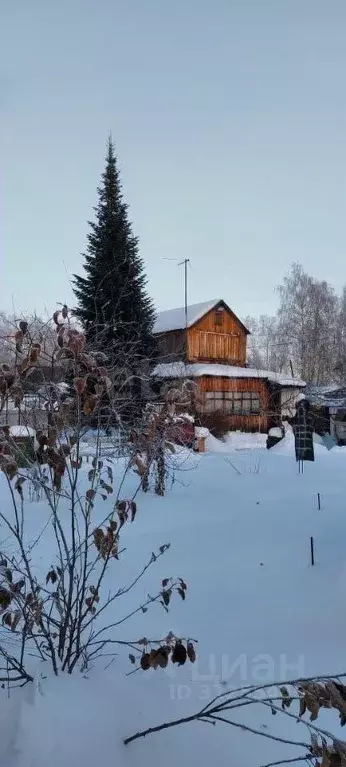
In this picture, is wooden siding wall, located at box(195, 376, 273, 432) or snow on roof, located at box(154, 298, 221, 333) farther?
snow on roof, located at box(154, 298, 221, 333)

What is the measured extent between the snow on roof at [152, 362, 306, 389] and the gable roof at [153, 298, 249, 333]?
5.71 feet

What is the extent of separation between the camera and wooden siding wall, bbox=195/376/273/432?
18.5 m

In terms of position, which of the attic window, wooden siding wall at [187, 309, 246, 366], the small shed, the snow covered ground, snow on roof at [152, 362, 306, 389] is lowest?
the snow covered ground

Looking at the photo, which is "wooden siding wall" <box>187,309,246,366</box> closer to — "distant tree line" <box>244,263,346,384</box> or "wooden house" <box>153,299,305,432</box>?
"wooden house" <box>153,299,305,432</box>

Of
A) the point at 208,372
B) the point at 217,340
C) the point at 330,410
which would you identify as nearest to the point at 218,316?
the point at 217,340

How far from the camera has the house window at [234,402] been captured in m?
18.5

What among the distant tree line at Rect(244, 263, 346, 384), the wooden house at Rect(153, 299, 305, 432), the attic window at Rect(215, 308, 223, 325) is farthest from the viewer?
the distant tree line at Rect(244, 263, 346, 384)

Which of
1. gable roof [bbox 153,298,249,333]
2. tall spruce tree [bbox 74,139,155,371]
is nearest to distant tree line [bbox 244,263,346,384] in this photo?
gable roof [bbox 153,298,249,333]

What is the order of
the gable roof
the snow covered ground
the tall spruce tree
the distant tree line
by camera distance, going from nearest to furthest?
the snow covered ground → the tall spruce tree → the gable roof → the distant tree line

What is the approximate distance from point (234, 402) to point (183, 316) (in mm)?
4256

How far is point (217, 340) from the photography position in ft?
69.1

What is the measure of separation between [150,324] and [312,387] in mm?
9649

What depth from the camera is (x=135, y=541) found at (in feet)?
14.4

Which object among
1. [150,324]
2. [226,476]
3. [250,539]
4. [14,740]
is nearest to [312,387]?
[150,324]
